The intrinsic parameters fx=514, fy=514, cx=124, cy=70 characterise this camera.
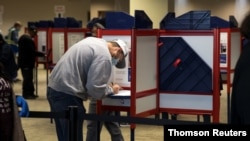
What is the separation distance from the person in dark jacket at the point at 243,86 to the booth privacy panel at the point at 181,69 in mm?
3066

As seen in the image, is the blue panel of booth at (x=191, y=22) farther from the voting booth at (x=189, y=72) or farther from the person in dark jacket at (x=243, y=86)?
the person in dark jacket at (x=243, y=86)

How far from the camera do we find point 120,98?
523 cm

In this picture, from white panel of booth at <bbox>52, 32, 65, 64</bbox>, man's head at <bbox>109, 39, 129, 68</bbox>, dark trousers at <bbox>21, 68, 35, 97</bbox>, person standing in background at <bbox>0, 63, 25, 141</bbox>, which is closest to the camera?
person standing in background at <bbox>0, 63, 25, 141</bbox>

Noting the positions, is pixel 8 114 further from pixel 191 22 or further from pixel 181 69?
pixel 191 22

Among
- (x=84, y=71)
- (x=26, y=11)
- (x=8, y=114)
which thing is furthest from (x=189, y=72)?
(x=26, y=11)

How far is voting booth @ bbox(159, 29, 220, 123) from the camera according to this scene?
5.40 metres

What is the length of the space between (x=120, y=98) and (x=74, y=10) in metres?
19.5

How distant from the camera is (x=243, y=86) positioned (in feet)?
7.54

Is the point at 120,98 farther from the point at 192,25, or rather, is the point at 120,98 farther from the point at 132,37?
the point at 192,25

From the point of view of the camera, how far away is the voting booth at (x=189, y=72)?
5.40 m

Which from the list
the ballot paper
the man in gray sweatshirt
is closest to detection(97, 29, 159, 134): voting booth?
the ballot paper

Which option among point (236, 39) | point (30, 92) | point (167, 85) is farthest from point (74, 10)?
point (167, 85)

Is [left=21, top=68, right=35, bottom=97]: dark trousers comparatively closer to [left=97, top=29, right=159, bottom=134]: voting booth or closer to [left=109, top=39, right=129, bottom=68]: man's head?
[left=97, top=29, right=159, bottom=134]: voting booth

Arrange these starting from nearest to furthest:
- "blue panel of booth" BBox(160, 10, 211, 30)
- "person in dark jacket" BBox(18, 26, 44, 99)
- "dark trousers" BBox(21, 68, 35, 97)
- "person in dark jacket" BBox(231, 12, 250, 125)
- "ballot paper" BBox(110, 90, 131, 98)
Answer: "person in dark jacket" BBox(231, 12, 250, 125) < "ballot paper" BBox(110, 90, 131, 98) < "blue panel of booth" BBox(160, 10, 211, 30) < "person in dark jacket" BBox(18, 26, 44, 99) < "dark trousers" BBox(21, 68, 35, 97)
